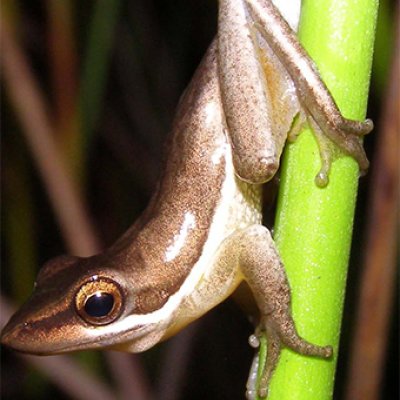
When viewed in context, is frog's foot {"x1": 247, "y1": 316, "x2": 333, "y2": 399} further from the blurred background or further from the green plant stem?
the blurred background

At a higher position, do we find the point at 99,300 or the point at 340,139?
the point at 340,139

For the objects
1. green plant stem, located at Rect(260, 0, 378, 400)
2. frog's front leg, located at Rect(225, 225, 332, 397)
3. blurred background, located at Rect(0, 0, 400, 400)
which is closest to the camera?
green plant stem, located at Rect(260, 0, 378, 400)

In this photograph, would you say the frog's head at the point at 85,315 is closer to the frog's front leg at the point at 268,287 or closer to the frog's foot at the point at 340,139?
the frog's front leg at the point at 268,287

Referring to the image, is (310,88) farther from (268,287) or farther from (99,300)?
(99,300)

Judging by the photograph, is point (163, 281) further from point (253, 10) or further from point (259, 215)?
point (253, 10)

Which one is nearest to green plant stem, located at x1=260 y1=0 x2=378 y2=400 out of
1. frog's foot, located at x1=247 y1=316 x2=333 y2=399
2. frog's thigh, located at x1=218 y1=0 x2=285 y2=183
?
frog's foot, located at x1=247 y1=316 x2=333 y2=399

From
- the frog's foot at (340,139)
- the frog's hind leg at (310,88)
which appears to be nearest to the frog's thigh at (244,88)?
the frog's hind leg at (310,88)

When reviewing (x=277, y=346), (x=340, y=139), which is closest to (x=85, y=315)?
(x=277, y=346)

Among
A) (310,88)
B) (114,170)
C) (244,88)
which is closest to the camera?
(310,88)
